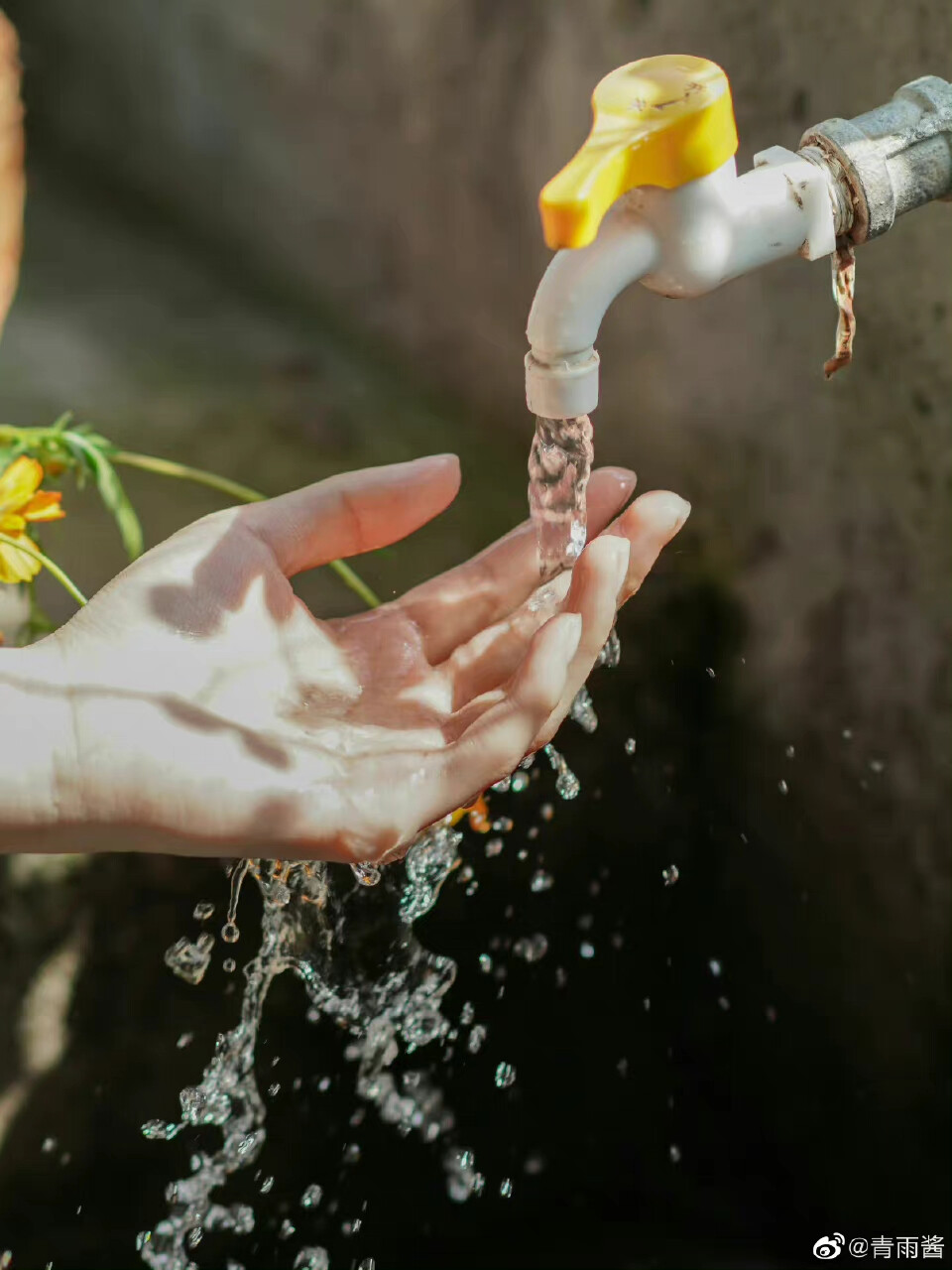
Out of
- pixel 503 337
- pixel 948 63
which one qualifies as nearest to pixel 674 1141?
pixel 503 337

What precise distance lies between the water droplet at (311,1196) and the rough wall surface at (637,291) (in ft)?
1.77

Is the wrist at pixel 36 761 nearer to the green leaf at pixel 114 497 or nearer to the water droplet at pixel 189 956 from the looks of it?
the green leaf at pixel 114 497

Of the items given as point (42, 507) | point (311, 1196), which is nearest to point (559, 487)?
point (42, 507)

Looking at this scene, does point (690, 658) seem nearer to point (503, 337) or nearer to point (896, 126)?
point (503, 337)

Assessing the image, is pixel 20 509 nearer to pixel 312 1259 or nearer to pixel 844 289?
pixel 844 289

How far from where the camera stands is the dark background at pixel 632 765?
1.02m

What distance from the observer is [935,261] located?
2.96 feet

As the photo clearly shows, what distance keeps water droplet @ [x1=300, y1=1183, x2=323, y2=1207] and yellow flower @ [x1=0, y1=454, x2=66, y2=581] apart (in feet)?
2.09

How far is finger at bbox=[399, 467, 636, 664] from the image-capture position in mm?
803

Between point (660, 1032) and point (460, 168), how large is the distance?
84 cm

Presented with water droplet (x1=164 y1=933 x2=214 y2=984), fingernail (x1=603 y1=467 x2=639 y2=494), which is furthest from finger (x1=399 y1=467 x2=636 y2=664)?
water droplet (x1=164 y1=933 x2=214 y2=984)

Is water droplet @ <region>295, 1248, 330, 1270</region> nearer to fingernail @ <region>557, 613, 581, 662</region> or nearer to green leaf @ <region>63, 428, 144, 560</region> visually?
green leaf @ <region>63, 428, 144, 560</region>

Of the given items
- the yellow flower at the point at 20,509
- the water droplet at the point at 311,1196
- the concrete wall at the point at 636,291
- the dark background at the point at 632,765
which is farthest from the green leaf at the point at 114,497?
the water droplet at the point at 311,1196

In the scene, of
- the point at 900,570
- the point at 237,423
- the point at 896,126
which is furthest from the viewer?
the point at 237,423
